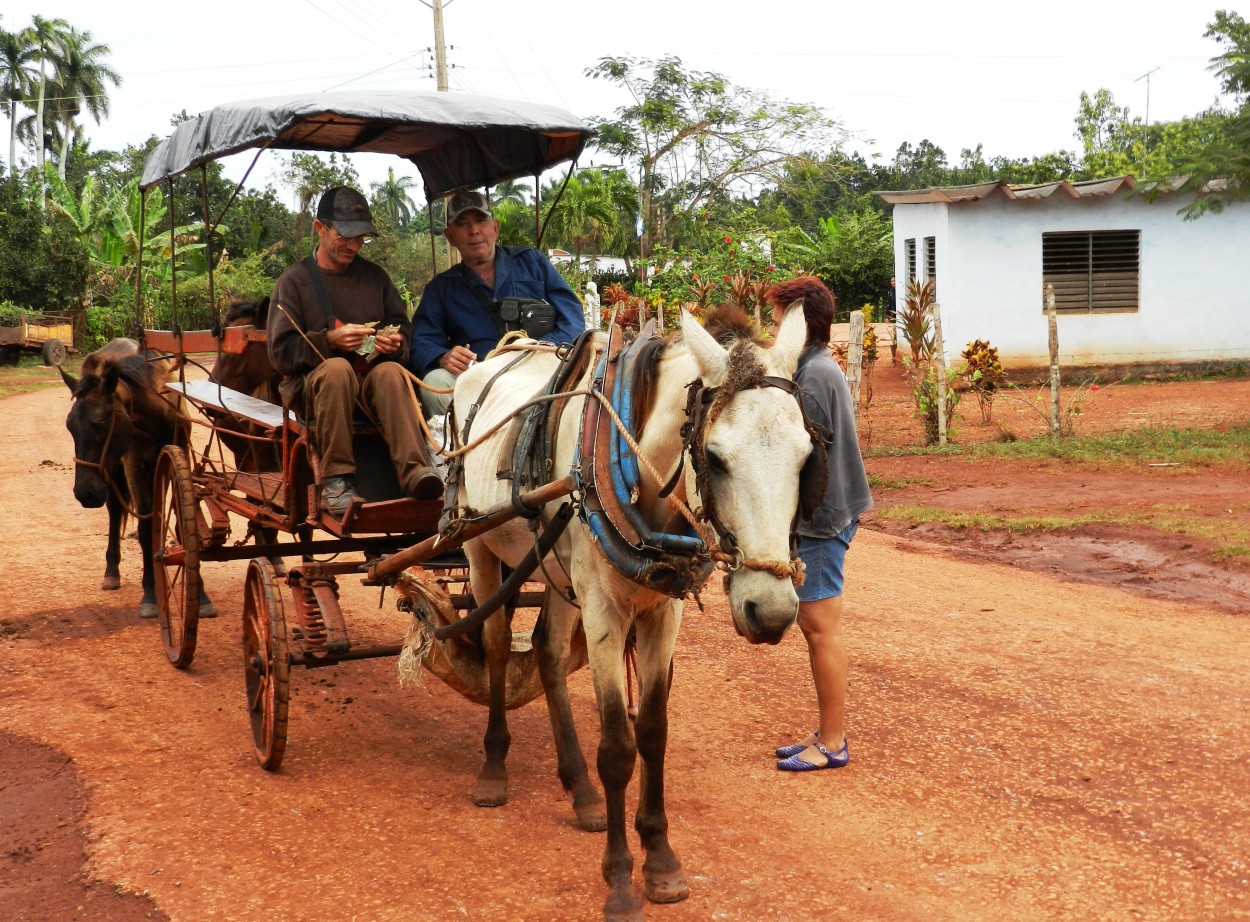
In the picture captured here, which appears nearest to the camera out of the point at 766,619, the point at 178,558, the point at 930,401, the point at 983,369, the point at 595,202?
the point at 766,619

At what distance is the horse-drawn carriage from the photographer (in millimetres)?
3348

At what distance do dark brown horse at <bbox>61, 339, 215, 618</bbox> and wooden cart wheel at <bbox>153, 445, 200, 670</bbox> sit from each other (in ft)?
1.28

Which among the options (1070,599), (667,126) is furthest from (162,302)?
(1070,599)

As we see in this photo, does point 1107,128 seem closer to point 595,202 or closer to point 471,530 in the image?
point 595,202

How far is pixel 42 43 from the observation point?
59750mm

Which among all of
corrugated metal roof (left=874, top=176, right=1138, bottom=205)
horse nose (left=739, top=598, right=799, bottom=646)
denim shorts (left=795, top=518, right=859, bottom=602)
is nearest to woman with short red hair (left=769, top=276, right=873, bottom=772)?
denim shorts (left=795, top=518, right=859, bottom=602)

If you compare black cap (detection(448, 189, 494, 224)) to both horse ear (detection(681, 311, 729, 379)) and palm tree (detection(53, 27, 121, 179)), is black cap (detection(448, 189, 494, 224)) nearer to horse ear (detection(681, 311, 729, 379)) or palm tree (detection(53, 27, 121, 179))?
horse ear (detection(681, 311, 729, 379))

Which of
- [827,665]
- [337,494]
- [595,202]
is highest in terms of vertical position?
[595,202]

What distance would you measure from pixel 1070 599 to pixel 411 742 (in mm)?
4839

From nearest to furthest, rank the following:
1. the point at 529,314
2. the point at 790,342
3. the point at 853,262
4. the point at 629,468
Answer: the point at 790,342, the point at 629,468, the point at 529,314, the point at 853,262

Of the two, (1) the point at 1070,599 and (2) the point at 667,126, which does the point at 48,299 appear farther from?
(1) the point at 1070,599

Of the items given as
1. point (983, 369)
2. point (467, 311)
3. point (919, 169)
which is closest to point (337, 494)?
point (467, 311)

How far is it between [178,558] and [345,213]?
7.18 ft

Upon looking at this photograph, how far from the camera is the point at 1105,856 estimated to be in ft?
14.0
